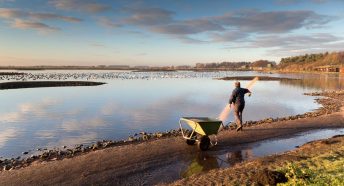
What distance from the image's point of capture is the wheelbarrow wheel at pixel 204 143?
49.7 ft

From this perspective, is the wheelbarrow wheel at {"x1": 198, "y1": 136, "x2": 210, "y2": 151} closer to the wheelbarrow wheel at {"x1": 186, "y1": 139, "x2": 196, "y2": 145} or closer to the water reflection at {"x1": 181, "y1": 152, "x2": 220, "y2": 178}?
the water reflection at {"x1": 181, "y1": 152, "x2": 220, "y2": 178}

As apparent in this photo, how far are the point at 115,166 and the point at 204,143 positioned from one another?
167 inches

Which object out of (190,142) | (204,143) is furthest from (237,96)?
(204,143)

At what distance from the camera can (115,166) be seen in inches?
508

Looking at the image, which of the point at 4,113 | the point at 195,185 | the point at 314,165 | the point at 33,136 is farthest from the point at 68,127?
the point at 314,165

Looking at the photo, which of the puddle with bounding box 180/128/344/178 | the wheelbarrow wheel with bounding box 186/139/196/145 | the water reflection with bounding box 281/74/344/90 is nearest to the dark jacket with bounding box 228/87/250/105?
the puddle with bounding box 180/128/344/178

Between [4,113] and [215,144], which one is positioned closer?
[215,144]

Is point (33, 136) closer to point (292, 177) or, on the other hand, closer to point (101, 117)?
point (101, 117)

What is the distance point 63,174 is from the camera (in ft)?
39.5

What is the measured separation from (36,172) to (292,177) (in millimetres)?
8502

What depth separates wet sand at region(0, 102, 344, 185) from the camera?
37.9 ft

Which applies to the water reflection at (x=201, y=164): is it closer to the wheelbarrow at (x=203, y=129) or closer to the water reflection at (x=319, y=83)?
the wheelbarrow at (x=203, y=129)

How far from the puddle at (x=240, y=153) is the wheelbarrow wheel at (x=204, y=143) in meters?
0.29

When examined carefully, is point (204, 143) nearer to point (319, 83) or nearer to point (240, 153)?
point (240, 153)
